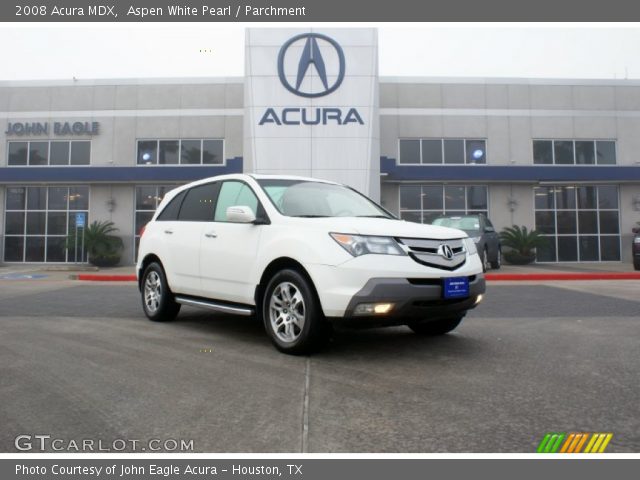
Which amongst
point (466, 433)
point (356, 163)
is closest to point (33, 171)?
point (356, 163)

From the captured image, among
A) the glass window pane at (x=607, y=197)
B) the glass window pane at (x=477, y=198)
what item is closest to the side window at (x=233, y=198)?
the glass window pane at (x=477, y=198)

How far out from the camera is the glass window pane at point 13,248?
22.6m

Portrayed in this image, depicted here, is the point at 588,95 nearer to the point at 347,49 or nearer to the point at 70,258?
the point at 347,49

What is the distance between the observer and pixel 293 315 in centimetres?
429

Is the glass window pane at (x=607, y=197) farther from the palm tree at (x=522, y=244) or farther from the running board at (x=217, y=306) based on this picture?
the running board at (x=217, y=306)

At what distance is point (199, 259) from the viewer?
542 centimetres

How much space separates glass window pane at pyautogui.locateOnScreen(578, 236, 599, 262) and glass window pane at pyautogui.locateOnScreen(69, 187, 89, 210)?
23362 mm

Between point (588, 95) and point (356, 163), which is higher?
point (588, 95)

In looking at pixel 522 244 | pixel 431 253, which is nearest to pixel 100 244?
pixel 522 244

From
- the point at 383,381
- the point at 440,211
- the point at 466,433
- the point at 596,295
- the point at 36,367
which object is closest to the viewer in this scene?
the point at 466,433

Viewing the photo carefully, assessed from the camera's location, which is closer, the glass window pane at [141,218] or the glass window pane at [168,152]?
the glass window pane at [141,218]

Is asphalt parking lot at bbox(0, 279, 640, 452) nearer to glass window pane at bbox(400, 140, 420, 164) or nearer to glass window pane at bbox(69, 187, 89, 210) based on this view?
glass window pane at bbox(400, 140, 420, 164)

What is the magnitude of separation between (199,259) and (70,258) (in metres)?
19.8

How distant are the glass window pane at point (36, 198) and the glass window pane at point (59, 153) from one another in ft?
4.65
